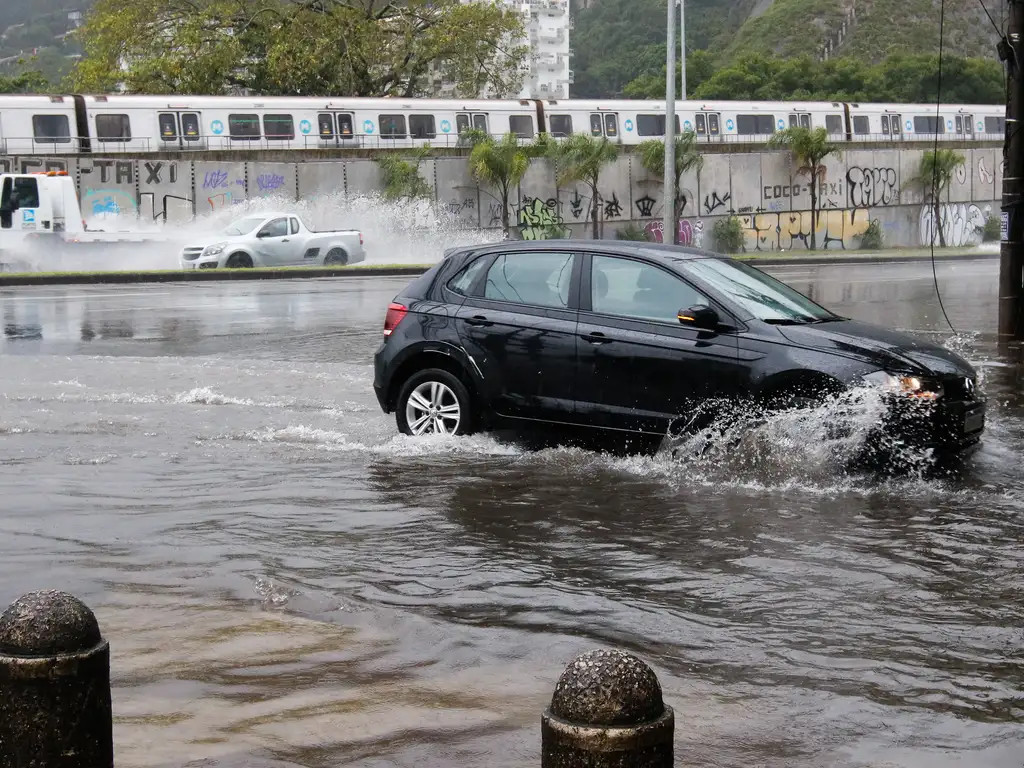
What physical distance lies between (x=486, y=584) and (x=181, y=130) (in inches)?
1426

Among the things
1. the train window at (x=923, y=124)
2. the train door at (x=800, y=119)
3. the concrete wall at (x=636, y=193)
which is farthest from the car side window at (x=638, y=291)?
the train window at (x=923, y=124)

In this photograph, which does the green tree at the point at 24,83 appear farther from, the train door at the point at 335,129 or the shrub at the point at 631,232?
the shrub at the point at 631,232

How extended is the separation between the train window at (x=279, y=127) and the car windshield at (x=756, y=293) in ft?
111

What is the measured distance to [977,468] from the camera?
27.8 feet

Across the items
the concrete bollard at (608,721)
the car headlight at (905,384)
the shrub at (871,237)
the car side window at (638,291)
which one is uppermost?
the car side window at (638,291)

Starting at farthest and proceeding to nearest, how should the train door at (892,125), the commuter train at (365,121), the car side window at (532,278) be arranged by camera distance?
the train door at (892,125)
the commuter train at (365,121)
the car side window at (532,278)

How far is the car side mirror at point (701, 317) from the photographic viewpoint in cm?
812

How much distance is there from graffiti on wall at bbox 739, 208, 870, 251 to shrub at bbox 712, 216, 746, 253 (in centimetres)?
52

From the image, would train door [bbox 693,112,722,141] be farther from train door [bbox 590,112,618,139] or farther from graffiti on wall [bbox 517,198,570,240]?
graffiti on wall [bbox 517,198,570,240]

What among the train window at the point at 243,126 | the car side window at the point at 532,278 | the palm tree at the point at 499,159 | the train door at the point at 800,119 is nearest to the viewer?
the car side window at the point at 532,278

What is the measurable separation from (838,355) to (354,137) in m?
36.1

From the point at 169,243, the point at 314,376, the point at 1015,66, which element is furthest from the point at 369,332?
the point at 169,243

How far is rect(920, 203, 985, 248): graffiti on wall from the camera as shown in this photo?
53719 mm

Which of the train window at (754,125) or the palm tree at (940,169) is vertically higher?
the train window at (754,125)
